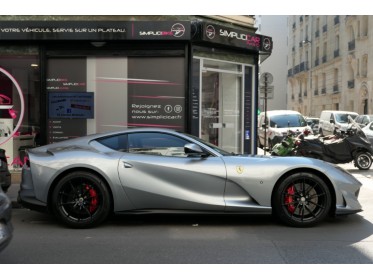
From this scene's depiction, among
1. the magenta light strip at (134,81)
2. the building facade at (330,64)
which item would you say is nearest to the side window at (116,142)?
the magenta light strip at (134,81)

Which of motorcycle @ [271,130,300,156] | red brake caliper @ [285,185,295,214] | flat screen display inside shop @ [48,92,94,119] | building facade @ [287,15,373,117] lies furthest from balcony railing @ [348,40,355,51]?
Result: red brake caliper @ [285,185,295,214]

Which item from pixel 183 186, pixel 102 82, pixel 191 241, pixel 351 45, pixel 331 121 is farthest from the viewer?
pixel 351 45

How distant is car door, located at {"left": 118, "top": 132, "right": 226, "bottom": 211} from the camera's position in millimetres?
5891

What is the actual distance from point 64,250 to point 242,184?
2375 mm

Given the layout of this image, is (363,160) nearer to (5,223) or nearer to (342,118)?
(5,223)

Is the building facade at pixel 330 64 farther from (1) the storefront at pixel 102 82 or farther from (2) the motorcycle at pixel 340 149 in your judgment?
(1) the storefront at pixel 102 82

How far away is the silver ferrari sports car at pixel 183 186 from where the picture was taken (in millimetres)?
5895

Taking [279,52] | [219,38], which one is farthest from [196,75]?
[279,52]

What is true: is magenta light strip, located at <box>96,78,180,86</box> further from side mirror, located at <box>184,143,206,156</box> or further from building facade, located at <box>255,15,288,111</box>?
building facade, located at <box>255,15,288,111</box>

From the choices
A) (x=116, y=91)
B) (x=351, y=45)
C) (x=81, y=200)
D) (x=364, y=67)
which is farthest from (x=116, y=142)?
(x=351, y=45)

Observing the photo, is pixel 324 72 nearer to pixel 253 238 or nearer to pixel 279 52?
pixel 279 52

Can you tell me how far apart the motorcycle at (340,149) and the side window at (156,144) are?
7193mm

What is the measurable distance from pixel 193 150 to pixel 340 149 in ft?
25.4

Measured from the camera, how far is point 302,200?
19.6 feet
